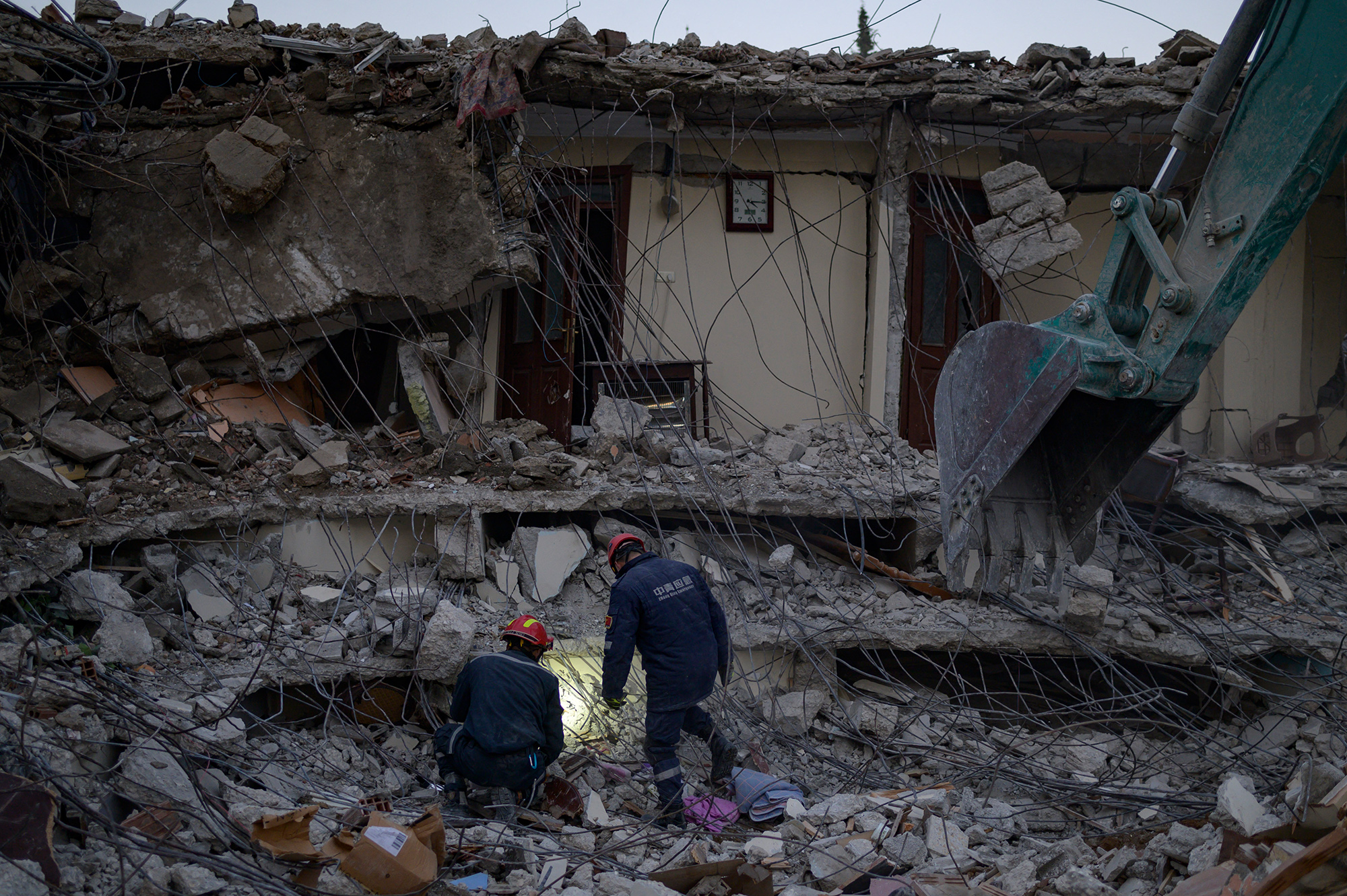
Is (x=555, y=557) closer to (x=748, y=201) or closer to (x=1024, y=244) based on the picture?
(x=748, y=201)

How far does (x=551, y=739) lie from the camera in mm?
4285

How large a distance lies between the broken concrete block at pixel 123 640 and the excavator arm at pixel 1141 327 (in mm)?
4189

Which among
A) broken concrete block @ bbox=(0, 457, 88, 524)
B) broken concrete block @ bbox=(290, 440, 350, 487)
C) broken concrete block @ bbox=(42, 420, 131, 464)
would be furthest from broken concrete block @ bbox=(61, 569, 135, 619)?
broken concrete block @ bbox=(290, 440, 350, 487)

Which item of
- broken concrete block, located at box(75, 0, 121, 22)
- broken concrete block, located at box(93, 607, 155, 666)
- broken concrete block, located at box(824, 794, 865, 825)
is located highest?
broken concrete block, located at box(75, 0, 121, 22)

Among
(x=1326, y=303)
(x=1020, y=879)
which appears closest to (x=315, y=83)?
(x=1020, y=879)

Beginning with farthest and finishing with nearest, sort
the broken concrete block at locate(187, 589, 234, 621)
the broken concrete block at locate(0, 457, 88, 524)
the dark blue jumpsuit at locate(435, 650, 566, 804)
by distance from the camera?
the broken concrete block at locate(187, 589, 234, 621) < the broken concrete block at locate(0, 457, 88, 524) < the dark blue jumpsuit at locate(435, 650, 566, 804)

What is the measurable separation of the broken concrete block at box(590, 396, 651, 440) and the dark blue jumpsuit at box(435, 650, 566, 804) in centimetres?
256

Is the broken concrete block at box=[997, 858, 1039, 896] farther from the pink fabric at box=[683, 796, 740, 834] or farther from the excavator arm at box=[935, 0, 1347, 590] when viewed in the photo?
the pink fabric at box=[683, 796, 740, 834]

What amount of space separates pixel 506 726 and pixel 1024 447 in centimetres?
267

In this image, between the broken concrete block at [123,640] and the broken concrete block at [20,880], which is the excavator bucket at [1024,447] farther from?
the broken concrete block at [123,640]

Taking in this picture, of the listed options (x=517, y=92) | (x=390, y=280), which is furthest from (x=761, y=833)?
(x=517, y=92)

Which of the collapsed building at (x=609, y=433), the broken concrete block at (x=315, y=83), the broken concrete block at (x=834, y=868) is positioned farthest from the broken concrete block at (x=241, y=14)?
the broken concrete block at (x=834, y=868)

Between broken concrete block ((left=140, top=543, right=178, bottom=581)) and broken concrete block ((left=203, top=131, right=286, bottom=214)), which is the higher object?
broken concrete block ((left=203, top=131, right=286, bottom=214))

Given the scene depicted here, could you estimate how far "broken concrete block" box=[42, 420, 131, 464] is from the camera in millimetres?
5578
